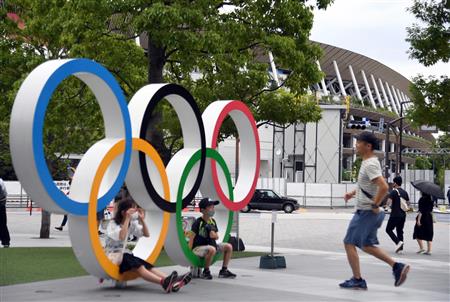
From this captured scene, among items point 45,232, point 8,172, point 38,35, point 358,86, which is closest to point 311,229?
point 45,232

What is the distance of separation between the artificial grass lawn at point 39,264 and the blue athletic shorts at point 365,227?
433 cm

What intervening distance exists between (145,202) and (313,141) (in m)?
61.3

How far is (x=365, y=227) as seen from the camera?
11375mm

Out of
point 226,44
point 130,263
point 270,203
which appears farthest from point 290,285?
point 270,203

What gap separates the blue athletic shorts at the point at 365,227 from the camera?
11344mm

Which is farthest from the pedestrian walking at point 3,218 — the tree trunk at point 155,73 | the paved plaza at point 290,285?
the tree trunk at point 155,73

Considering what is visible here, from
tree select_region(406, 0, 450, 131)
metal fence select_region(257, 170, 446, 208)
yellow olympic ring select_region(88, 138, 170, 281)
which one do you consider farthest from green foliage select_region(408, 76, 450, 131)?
metal fence select_region(257, 170, 446, 208)

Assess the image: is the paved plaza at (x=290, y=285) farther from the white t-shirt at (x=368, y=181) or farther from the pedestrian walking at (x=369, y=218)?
the white t-shirt at (x=368, y=181)

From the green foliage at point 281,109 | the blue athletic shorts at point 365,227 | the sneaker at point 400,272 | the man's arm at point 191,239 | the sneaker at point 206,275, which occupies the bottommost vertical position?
the sneaker at point 206,275

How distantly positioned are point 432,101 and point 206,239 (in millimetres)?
9274

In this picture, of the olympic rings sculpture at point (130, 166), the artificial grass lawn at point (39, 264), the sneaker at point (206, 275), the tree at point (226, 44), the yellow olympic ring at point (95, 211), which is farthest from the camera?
the tree at point (226, 44)

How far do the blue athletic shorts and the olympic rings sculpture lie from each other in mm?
2578

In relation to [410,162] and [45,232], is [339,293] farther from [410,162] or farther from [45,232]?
[410,162]

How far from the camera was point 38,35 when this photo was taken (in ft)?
68.9
